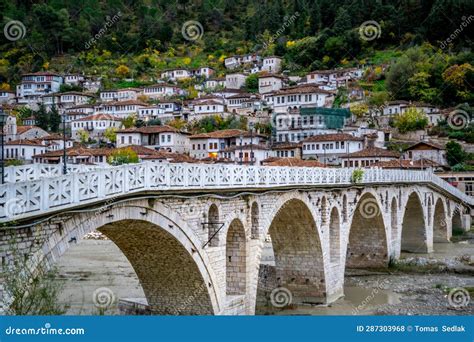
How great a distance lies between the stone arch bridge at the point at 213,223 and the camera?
10680 mm

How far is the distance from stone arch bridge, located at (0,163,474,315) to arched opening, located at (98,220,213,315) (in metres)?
0.04

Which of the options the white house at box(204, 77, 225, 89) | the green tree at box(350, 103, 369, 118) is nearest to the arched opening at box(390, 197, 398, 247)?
the green tree at box(350, 103, 369, 118)

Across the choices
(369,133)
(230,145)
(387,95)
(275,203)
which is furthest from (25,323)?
(387,95)

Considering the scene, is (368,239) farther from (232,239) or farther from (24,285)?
(24,285)

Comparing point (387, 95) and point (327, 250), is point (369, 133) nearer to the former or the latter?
point (387, 95)

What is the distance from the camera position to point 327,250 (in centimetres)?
2670

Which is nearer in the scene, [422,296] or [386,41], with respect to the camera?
[422,296]

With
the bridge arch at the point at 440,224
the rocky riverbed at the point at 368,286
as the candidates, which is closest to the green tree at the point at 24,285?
the rocky riverbed at the point at 368,286

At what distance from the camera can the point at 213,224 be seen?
1708 cm

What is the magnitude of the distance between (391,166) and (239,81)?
58648 mm

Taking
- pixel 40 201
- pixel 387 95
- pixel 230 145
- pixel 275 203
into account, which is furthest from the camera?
pixel 387 95

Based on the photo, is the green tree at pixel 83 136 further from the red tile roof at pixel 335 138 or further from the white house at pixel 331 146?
the red tile roof at pixel 335 138

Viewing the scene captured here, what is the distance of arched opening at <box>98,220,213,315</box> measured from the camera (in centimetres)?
1549

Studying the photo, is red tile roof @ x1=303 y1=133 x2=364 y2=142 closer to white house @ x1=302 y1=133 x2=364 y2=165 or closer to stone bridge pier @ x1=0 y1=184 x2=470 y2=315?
white house @ x1=302 y1=133 x2=364 y2=165
